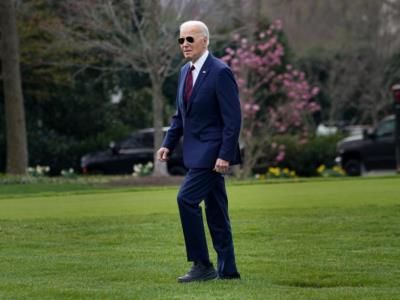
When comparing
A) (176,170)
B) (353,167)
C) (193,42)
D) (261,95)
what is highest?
(193,42)

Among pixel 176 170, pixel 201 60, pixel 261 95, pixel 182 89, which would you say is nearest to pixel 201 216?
pixel 182 89

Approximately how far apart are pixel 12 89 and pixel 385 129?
1074 centimetres

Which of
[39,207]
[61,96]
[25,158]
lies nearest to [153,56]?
[25,158]

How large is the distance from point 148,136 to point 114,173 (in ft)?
4.84

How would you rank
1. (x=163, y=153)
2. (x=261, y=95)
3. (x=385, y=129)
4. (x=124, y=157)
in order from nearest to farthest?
(x=163, y=153) → (x=385, y=129) → (x=124, y=157) → (x=261, y=95)

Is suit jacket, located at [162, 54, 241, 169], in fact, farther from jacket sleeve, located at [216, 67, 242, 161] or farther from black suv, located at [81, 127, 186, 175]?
black suv, located at [81, 127, 186, 175]

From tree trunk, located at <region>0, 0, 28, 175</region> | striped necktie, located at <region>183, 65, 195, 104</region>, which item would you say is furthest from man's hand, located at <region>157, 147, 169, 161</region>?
tree trunk, located at <region>0, 0, 28, 175</region>

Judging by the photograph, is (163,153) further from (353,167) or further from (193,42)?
(353,167)

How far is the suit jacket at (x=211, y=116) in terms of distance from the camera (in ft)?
29.6

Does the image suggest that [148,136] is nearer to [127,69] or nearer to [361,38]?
[127,69]

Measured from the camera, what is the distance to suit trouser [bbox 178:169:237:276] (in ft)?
29.9

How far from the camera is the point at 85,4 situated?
98.0ft

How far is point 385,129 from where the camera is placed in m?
33.3

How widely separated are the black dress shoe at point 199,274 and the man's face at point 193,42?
1647 mm
